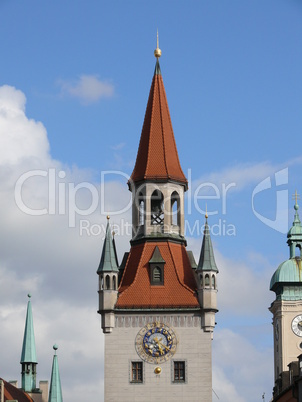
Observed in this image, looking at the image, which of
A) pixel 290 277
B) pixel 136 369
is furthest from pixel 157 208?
pixel 290 277

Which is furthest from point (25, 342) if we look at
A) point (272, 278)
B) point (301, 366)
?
point (301, 366)

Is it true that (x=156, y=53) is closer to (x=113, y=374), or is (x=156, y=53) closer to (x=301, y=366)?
(x=113, y=374)

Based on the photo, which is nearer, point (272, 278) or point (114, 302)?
point (114, 302)

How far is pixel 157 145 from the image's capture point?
128 meters

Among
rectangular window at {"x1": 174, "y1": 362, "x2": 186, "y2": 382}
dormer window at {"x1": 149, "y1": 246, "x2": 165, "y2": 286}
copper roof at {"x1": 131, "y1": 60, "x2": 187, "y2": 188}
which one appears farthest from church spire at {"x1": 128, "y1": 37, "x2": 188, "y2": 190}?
rectangular window at {"x1": 174, "y1": 362, "x2": 186, "y2": 382}

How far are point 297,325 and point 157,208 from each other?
43.7 metres

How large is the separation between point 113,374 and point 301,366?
20.5m

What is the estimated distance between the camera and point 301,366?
103 m

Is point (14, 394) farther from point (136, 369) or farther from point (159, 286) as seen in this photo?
point (159, 286)

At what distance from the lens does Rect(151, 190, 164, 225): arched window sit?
12588 cm

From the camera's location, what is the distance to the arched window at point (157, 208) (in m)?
126

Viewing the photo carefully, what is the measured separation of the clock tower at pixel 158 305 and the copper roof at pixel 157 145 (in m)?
0.19

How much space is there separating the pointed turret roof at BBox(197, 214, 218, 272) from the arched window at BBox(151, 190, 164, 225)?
339 cm

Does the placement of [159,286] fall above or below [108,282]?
below
